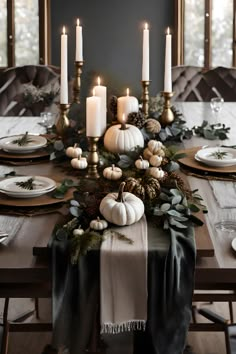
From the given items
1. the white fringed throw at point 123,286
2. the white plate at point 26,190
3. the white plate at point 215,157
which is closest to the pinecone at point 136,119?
the white plate at point 215,157

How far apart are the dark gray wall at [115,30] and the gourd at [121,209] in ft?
13.8

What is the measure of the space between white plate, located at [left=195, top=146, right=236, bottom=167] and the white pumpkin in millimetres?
207

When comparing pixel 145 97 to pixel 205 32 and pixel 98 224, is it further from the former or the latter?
pixel 205 32

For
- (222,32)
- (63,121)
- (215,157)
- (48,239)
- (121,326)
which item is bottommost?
(121,326)

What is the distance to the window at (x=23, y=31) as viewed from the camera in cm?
578

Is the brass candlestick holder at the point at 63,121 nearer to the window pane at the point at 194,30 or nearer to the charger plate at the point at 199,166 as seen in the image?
the charger plate at the point at 199,166

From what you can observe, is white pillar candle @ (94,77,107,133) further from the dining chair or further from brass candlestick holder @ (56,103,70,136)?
the dining chair

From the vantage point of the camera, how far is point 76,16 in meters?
5.89

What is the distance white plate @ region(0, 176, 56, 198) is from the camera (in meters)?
2.02

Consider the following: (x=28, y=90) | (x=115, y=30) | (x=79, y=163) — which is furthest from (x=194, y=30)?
(x=79, y=163)

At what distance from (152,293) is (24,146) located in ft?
3.73

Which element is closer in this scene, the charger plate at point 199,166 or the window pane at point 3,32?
the charger plate at point 199,166

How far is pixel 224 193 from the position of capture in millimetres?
2154

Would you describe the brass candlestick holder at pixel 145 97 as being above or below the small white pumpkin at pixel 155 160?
above
